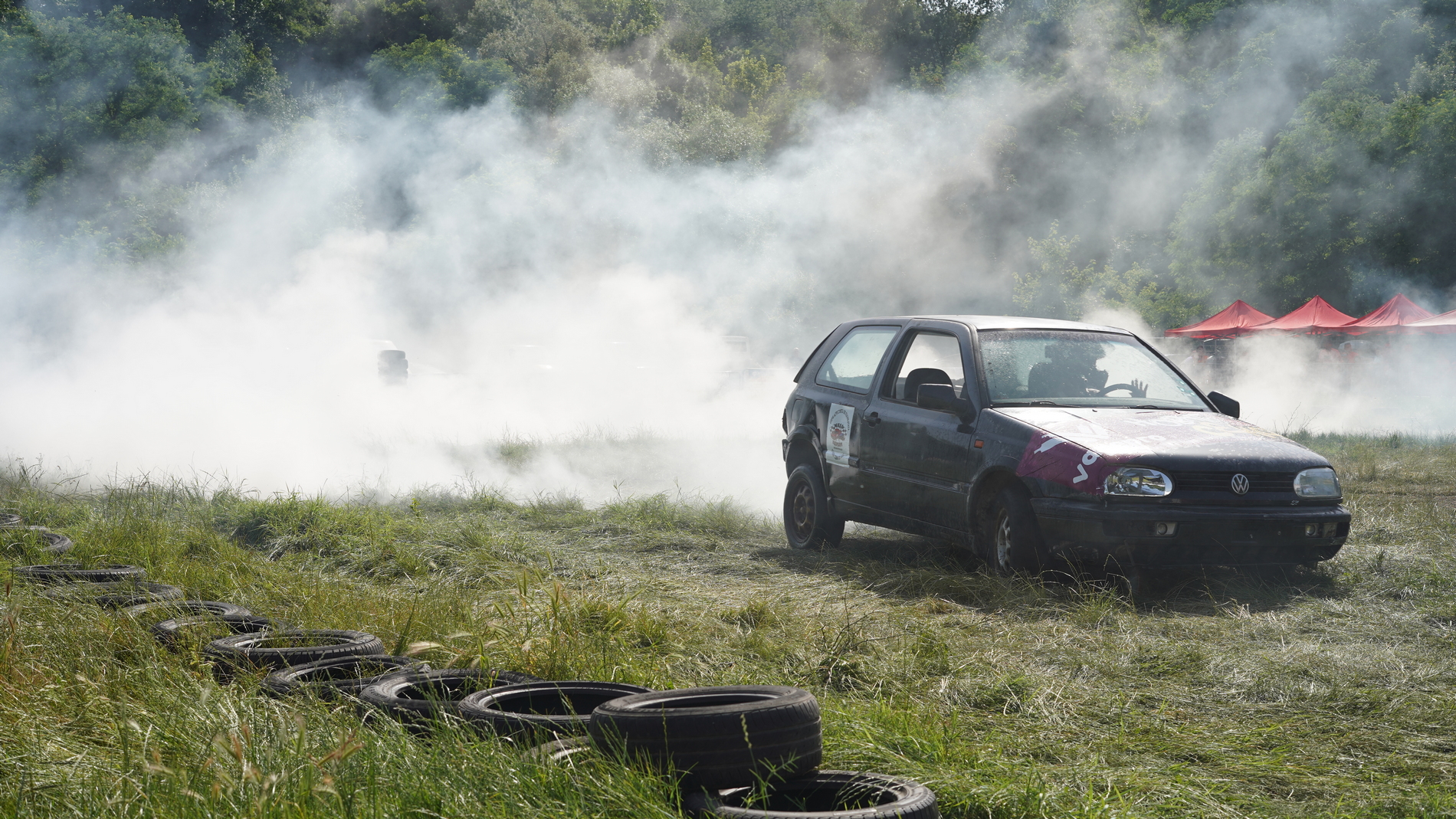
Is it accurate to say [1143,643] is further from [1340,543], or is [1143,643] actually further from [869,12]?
[869,12]

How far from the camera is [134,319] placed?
58.6 feet

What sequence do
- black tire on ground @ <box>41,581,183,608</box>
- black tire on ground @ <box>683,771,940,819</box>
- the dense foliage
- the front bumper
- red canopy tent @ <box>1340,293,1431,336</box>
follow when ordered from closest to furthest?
black tire on ground @ <box>683,771,940,819</box> < black tire on ground @ <box>41,581,183,608</box> < the front bumper < red canopy tent @ <box>1340,293,1431,336</box> < the dense foliage

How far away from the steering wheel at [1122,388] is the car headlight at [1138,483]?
1.11m

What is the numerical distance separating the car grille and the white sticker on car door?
216 cm

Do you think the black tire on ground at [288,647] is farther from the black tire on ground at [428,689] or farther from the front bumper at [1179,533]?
the front bumper at [1179,533]

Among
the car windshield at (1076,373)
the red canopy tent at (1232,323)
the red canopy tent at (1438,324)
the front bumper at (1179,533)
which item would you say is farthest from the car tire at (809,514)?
the red canopy tent at (1232,323)

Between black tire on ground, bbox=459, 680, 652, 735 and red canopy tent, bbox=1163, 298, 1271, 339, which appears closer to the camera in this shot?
black tire on ground, bbox=459, 680, 652, 735

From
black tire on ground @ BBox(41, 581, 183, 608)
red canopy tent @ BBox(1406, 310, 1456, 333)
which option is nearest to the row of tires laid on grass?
black tire on ground @ BBox(41, 581, 183, 608)

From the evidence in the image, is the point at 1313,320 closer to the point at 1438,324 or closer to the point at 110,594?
the point at 1438,324

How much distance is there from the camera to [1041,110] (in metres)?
37.5

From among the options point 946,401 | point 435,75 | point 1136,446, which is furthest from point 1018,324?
point 435,75

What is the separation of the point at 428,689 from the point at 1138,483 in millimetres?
3554

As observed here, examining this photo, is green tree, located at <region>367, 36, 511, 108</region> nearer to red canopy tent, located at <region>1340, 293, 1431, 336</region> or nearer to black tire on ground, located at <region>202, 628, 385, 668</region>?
red canopy tent, located at <region>1340, 293, 1431, 336</region>

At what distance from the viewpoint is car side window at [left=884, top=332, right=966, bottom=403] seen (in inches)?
264
